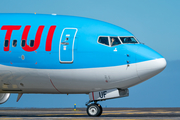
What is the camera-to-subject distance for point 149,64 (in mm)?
22516

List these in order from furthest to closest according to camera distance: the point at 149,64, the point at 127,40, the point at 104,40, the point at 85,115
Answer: the point at 85,115, the point at 127,40, the point at 104,40, the point at 149,64

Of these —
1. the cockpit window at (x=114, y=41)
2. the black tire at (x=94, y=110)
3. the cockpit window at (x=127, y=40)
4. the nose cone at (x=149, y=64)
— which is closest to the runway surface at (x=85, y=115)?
the black tire at (x=94, y=110)

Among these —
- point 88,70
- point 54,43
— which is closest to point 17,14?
point 54,43

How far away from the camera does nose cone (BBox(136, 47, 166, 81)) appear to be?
22.5m

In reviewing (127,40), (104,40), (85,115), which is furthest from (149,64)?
(85,115)

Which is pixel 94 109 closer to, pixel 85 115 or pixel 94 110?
pixel 94 110

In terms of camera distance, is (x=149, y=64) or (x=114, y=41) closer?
(x=149, y=64)

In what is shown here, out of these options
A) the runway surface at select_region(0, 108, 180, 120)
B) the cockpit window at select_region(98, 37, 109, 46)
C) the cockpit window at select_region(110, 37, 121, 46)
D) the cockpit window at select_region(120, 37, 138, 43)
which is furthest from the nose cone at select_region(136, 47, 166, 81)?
the runway surface at select_region(0, 108, 180, 120)

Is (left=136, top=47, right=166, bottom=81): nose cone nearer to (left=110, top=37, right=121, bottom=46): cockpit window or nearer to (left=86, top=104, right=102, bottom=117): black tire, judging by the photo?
(left=110, top=37, right=121, bottom=46): cockpit window

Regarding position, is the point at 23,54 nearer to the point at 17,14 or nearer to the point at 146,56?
the point at 17,14

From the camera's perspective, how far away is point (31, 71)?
23.3 meters

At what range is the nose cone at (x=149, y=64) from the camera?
2251cm

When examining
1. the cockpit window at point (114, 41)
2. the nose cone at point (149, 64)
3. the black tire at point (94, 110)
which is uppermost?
the cockpit window at point (114, 41)

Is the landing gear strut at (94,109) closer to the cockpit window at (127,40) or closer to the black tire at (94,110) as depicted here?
the black tire at (94,110)
